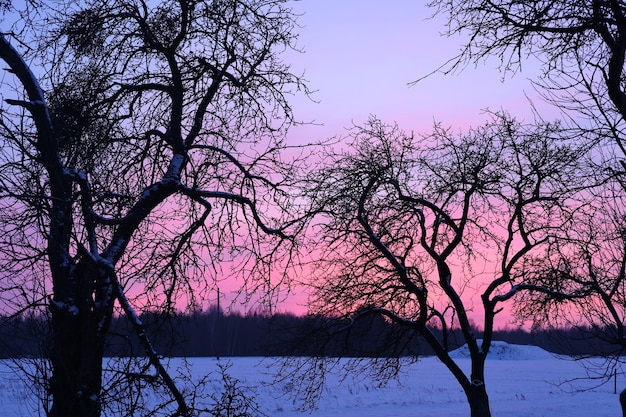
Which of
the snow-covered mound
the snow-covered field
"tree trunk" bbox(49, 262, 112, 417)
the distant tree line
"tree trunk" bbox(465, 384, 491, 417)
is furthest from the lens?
the snow-covered mound

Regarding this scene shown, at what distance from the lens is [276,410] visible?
24.1m

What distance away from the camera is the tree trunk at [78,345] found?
19.1 ft

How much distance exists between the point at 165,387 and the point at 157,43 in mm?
4137

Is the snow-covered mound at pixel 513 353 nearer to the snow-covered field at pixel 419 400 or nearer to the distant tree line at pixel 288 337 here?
the snow-covered field at pixel 419 400

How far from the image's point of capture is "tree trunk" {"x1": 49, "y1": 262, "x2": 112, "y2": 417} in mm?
5824

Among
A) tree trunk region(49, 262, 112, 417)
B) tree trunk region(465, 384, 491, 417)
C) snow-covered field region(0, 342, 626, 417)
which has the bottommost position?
snow-covered field region(0, 342, 626, 417)

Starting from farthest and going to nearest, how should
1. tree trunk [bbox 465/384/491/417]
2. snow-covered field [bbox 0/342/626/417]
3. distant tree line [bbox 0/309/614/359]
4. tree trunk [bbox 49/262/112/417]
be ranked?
snow-covered field [bbox 0/342/626/417]
tree trunk [bbox 465/384/491/417]
tree trunk [bbox 49/262/112/417]
distant tree line [bbox 0/309/614/359]

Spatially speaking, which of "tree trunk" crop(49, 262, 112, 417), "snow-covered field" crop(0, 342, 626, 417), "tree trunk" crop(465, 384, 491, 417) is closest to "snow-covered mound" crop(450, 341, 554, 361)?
"snow-covered field" crop(0, 342, 626, 417)

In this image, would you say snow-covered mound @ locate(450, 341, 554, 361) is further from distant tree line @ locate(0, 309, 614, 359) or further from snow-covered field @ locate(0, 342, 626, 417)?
distant tree line @ locate(0, 309, 614, 359)

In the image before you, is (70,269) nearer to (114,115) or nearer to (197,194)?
(197,194)

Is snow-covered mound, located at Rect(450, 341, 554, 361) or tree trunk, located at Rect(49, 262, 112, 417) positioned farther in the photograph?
snow-covered mound, located at Rect(450, 341, 554, 361)

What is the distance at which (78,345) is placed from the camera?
6.13 meters

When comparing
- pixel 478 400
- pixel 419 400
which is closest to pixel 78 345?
pixel 478 400

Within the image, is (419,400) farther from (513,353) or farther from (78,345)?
(513,353)
